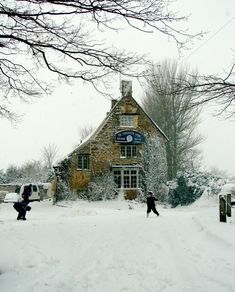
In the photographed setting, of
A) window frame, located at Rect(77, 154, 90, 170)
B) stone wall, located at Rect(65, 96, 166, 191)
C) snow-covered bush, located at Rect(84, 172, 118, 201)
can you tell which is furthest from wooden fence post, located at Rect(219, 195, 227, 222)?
window frame, located at Rect(77, 154, 90, 170)

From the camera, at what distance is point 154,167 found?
36.6 meters

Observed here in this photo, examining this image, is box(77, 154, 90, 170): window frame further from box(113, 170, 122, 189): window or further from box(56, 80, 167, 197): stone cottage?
box(113, 170, 122, 189): window

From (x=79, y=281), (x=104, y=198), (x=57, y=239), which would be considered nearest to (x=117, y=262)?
(x=79, y=281)

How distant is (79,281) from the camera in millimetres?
7418

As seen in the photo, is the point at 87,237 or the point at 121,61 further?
the point at 87,237

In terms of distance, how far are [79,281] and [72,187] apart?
2776 centimetres

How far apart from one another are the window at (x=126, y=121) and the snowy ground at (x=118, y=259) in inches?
887

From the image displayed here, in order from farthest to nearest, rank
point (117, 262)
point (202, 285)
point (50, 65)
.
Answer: point (50, 65) < point (117, 262) < point (202, 285)

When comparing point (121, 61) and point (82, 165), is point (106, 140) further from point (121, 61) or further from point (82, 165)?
point (121, 61)

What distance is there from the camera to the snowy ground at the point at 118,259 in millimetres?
7145

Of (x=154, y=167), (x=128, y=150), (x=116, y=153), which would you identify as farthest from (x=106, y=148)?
(x=154, y=167)

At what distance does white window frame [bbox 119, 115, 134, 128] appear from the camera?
36.3 metres

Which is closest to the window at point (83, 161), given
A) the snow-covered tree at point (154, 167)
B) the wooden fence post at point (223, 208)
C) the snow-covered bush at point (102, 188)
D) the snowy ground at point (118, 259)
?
the snow-covered bush at point (102, 188)

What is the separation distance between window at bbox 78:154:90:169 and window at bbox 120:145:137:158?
3037mm
